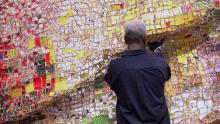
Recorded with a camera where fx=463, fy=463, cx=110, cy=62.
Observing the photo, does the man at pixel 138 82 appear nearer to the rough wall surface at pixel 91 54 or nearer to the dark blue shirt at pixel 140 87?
the dark blue shirt at pixel 140 87

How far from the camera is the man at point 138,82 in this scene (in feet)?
8.94

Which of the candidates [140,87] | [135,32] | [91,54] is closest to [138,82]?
[140,87]

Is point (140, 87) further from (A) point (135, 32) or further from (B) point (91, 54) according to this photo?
(B) point (91, 54)

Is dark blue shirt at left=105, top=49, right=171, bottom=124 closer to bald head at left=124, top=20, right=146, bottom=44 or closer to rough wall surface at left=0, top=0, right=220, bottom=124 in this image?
bald head at left=124, top=20, right=146, bottom=44

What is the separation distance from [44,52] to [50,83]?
28 centimetres

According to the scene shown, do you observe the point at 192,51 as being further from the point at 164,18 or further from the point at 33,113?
the point at 33,113

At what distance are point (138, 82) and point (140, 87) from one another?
0.03m

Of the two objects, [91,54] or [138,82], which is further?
[91,54]

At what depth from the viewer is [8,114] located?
4.04 meters

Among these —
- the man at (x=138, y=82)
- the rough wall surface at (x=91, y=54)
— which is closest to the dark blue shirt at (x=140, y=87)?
the man at (x=138, y=82)

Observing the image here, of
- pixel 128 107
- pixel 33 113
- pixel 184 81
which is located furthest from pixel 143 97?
pixel 33 113

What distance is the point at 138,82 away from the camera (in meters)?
2.73

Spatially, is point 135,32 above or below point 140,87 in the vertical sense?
above

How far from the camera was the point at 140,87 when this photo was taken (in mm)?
2723
